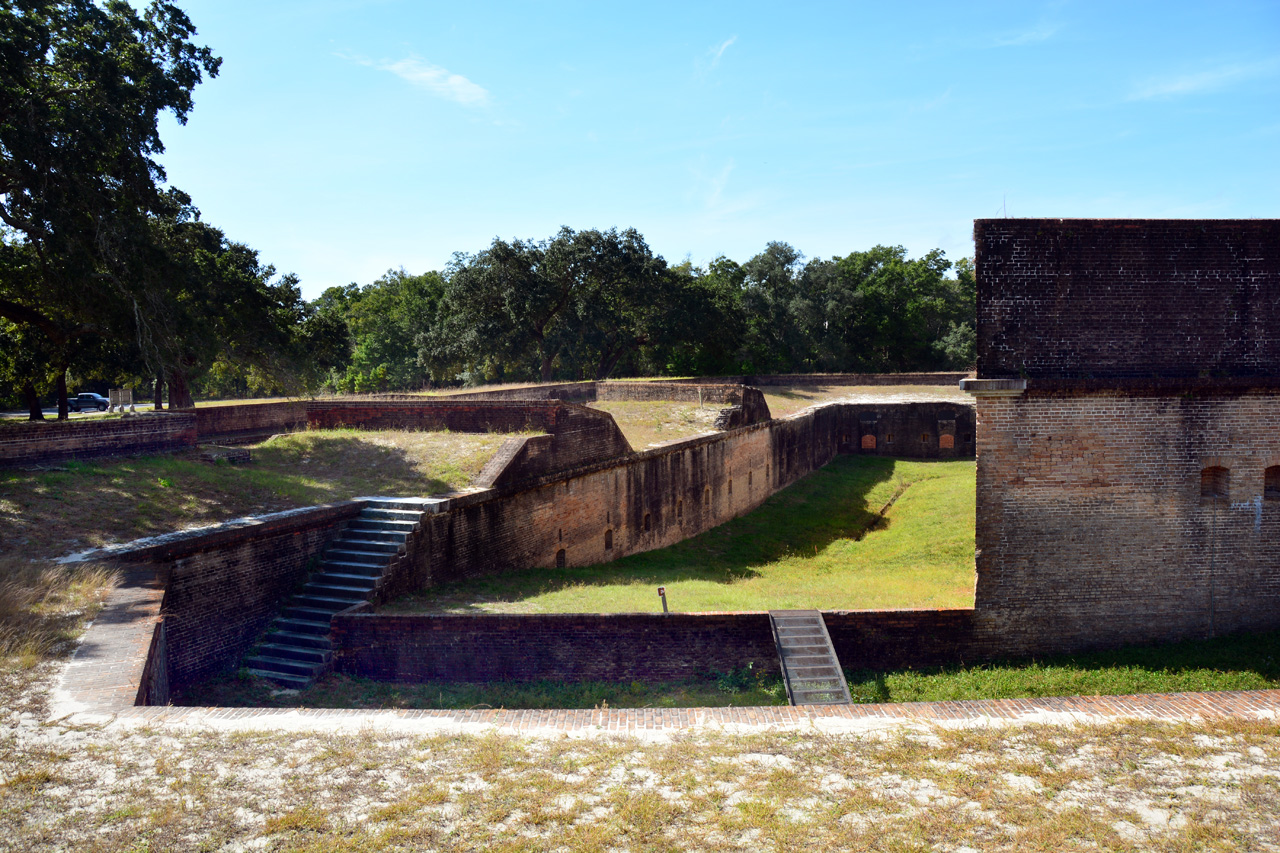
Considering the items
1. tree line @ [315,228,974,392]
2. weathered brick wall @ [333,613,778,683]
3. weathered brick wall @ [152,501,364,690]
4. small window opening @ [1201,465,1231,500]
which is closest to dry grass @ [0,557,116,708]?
weathered brick wall @ [152,501,364,690]

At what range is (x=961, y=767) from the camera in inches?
217

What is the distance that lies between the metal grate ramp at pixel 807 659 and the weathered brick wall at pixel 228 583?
587 centimetres

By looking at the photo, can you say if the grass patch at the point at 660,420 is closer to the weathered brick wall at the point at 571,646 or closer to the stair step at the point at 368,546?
the stair step at the point at 368,546

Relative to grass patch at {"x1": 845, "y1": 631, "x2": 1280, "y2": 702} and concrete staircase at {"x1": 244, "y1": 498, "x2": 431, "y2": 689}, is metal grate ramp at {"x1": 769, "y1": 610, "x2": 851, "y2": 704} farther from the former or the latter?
concrete staircase at {"x1": 244, "y1": 498, "x2": 431, "y2": 689}

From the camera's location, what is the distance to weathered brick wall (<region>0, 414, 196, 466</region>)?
1052 centimetres

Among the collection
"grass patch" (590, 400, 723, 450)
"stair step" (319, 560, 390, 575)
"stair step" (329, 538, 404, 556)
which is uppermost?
"grass patch" (590, 400, 723, 450)

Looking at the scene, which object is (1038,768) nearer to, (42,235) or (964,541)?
(964,541)

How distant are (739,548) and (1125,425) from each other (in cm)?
868

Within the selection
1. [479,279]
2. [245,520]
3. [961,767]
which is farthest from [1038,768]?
[479,279]

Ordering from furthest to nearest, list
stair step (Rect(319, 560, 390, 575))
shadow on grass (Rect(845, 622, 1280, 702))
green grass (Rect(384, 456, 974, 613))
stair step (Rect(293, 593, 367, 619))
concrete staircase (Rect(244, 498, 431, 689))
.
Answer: green grass (Rect(384, 456, 974, 613)) < stair step (Rect(319, 560, 390, 575)) < stair step (Rect(293, 593, 367, 619)) < concrete staircase (Rect(244, 498, 431, 689)) < shadow on grass (Rect(845, 622, 1280, 702))

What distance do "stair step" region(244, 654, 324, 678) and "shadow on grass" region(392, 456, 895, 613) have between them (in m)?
1.27

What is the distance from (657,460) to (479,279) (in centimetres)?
1870

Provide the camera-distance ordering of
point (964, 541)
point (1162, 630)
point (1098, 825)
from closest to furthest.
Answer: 1. point (1098, 825)
2. point (1162, 630)
3. point (964, 541)

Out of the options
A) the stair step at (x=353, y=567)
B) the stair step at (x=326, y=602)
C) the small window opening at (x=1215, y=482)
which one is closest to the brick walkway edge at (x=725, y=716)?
the small window opening at (x=1215, y=482)
